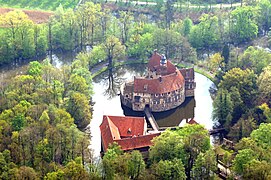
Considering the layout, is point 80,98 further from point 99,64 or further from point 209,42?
point 209,42

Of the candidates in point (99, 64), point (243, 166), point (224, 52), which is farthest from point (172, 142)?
point (99, 64)

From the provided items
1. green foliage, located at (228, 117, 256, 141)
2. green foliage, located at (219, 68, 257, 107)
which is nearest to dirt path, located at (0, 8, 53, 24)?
green foliage, located at (219, 68, 257, 107)

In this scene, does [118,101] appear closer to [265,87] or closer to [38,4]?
[265,87]

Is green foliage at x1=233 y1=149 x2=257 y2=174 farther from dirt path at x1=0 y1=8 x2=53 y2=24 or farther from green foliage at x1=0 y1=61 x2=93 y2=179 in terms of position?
dirt path at x1=0 y1=8 x2=53 y2=24

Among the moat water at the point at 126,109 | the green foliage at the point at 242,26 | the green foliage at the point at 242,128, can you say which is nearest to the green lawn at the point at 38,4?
the moat water at the point at 126,109

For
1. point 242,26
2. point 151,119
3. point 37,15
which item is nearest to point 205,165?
point 151,119

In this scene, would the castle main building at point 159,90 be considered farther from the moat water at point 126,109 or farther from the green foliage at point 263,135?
the green foliage at point 263,135
